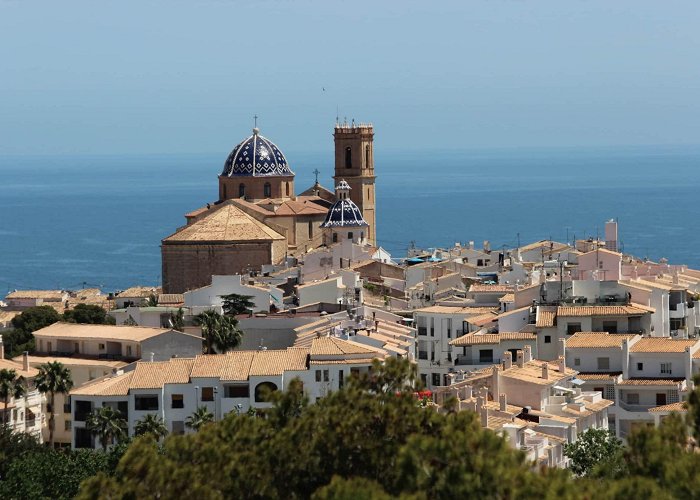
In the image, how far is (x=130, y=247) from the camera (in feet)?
474

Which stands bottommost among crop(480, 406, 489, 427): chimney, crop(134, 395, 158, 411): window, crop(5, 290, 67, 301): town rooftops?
crop(5, 290, 67, 301): town rooftops

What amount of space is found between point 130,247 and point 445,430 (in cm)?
12205

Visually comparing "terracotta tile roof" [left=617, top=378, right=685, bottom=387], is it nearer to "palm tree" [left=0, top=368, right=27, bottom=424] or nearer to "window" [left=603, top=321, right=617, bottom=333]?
"window" [left=603, top=321, right=617, bottom=333]

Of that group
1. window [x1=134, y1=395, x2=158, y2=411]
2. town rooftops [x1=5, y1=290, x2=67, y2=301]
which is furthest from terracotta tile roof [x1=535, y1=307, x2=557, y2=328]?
town rooftops [x1=5, y1=290, x2=67, y2=301]

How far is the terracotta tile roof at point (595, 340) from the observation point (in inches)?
1741

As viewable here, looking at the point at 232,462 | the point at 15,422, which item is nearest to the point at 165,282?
the point at 15,422

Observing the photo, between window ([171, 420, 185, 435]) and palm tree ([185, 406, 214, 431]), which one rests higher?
palm tree ([185, 406, 214, 431])

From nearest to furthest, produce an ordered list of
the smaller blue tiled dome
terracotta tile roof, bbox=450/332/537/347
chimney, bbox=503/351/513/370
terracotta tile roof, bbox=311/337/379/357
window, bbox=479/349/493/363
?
chimney, bbox=503/351/513/370 → terracotta tile roof, bbox=311/337/379/357 → terracotta tile roof, bbox=450/332/537/347 → window, bbox=479/349/493/363 → the smaller blue tiled dome

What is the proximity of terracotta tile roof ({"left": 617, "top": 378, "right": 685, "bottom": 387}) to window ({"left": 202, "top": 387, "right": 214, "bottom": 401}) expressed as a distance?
847 cm

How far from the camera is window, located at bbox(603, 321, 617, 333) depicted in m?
47.3

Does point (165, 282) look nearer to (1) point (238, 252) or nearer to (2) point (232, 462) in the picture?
(1) point (238, 252)

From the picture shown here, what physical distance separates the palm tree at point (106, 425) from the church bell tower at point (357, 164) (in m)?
48.8

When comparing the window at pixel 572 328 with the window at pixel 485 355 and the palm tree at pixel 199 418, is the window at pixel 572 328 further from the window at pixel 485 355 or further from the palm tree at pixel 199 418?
the palm tree at pixel 199 418

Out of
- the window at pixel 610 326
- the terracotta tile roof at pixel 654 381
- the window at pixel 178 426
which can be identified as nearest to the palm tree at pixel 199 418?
the window at pixel 178 426
